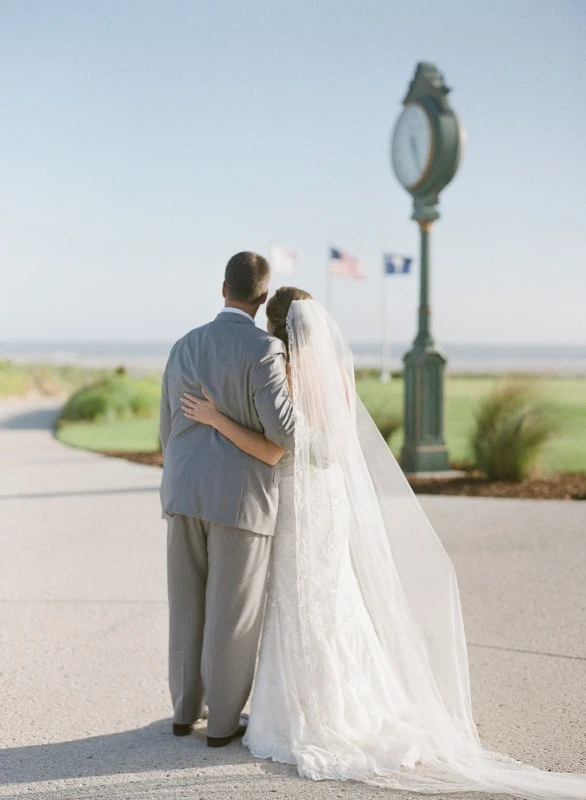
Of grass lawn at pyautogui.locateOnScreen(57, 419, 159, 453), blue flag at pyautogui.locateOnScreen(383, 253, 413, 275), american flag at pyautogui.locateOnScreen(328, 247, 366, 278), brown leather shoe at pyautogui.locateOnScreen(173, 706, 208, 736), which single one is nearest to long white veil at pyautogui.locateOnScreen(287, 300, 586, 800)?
brown leather shoe at pyautogui.locateOnScreen(173, 706, 208, 736)

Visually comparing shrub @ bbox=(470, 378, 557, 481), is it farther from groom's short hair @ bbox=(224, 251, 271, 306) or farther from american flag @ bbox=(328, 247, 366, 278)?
american flag @ bbox=(328, 247, 366, 278)

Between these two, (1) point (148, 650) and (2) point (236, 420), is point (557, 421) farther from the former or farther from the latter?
(2) point (236, 420)

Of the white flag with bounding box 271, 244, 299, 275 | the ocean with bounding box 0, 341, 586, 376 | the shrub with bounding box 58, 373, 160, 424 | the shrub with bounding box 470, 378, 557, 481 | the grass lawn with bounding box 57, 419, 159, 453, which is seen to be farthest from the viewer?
the ocean with bounding box 0, 341, 586, 376

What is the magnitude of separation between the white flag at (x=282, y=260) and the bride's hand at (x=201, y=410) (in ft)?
56.1

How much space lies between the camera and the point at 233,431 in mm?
3396

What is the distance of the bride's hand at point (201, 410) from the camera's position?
342 centimetres

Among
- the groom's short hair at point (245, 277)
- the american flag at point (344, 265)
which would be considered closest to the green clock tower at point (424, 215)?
the groom's short hair at point (245, 277)

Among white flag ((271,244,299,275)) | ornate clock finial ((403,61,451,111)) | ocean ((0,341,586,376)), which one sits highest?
ornate clock finial ((403,61,451,111))

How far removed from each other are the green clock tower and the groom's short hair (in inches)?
292

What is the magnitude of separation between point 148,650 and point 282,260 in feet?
55.6

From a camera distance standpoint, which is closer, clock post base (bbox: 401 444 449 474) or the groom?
the groom

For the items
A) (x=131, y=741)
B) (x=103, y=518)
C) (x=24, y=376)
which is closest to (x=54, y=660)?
(x=131, y=741)

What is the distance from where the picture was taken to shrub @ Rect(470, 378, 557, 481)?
411 inches

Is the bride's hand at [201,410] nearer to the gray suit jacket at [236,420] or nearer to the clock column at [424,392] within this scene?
the gray suit jacket at [236,420]
